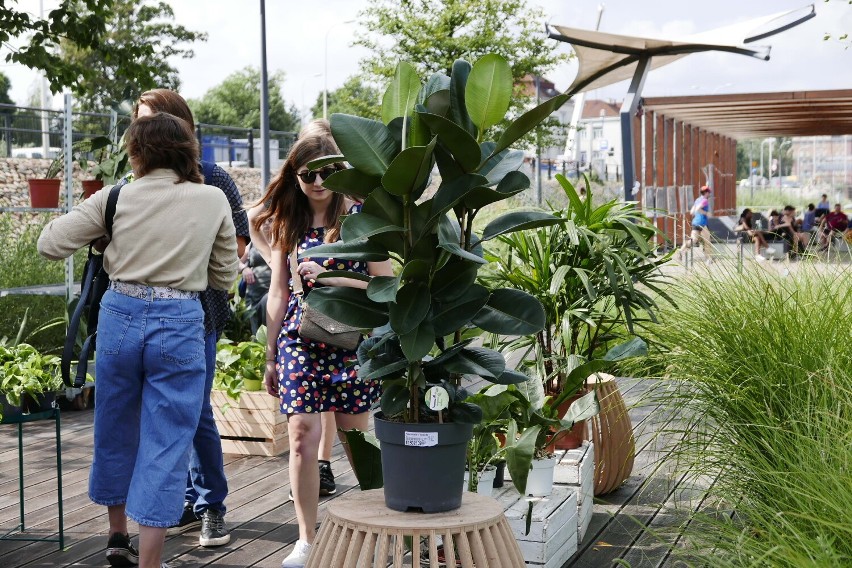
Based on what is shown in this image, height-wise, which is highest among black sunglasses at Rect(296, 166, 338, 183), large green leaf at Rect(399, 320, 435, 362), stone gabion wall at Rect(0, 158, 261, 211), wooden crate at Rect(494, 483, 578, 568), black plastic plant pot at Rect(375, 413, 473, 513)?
stone gabion wall at Rect(0, 158, 261, 211)

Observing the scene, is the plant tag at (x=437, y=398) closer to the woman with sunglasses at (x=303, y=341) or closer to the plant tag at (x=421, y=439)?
the plant tag at (x=421, y=439)

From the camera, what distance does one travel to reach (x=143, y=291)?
319 centimetres

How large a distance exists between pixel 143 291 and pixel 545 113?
1616mm

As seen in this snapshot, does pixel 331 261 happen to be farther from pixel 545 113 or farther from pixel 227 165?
pixel 227 165

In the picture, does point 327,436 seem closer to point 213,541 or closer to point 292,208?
point 213,541

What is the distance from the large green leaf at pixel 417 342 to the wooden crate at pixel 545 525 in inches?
50.5

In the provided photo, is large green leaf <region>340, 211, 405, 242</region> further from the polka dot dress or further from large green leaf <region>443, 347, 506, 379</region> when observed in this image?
the polka dot dress

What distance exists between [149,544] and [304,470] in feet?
1.97

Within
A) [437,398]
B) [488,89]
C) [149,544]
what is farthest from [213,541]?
[488,89]

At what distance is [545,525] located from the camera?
11.2ft

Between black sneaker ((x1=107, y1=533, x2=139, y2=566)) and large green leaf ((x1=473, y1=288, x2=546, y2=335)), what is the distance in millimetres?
1907

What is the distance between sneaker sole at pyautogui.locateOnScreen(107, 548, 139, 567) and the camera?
3604 mm

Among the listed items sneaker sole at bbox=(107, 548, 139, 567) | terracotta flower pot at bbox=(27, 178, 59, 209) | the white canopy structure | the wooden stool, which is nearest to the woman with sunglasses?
sneaker sole at bbox=(107, 548, 139, 567)

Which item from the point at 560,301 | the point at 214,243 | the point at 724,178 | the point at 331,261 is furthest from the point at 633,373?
the point at 724,178
